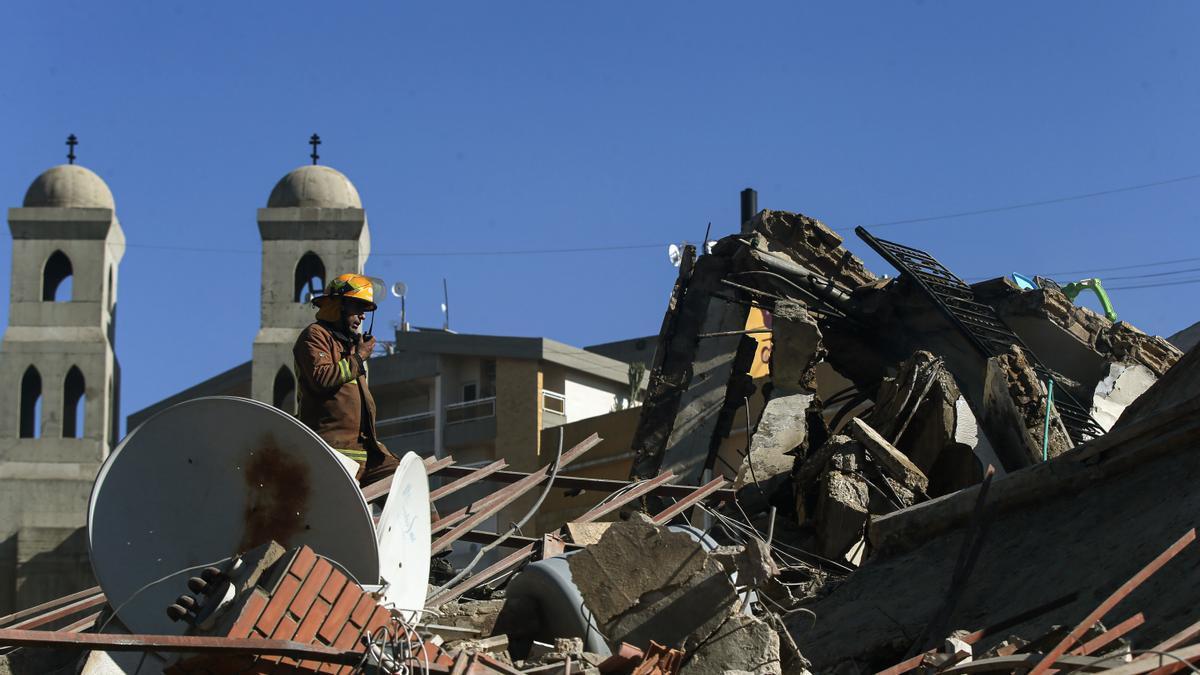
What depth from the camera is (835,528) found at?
35.2 feet

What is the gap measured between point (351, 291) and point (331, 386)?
50 centimetres

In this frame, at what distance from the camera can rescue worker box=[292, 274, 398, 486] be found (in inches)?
340

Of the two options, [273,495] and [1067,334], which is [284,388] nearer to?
[1067,334]

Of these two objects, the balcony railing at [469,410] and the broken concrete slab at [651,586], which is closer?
the broken concrete slab at [651,586]

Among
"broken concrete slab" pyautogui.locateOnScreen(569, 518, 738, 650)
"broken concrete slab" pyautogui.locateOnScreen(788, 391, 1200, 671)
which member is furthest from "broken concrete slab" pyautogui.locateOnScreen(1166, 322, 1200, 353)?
"broken concrete slab" pyautogui.locateOnScreen(569, 518, 738, 650)

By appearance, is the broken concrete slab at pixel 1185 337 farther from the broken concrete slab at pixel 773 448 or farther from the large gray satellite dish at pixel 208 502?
the large gray satellite dish at pixel 208 502

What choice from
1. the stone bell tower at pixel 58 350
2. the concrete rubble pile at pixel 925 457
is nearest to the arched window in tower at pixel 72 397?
the stone bell tower at pixel 58 350

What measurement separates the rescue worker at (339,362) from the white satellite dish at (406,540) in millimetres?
1683

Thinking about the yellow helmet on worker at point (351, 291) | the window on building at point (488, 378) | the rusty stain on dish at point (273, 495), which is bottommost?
the window on building at point (488, 378)

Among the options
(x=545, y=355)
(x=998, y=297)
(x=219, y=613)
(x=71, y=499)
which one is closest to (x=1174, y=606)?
(x=219, y=613)

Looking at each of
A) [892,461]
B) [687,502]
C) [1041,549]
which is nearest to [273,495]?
[1041,549]

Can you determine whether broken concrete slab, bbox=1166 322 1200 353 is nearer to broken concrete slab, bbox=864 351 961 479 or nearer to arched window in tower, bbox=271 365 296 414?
broken concrete slab, bbox=864 351 961 479

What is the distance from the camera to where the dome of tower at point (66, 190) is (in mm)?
44375

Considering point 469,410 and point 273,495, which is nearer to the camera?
point 273,495
